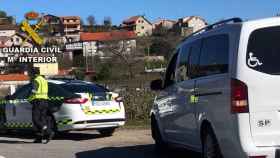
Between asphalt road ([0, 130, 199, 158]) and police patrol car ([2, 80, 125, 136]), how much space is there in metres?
0.37

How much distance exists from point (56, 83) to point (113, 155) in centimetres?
448

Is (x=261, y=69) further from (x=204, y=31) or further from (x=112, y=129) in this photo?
(x=112, y=129)

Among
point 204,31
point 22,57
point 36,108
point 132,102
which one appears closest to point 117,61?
point 22,57

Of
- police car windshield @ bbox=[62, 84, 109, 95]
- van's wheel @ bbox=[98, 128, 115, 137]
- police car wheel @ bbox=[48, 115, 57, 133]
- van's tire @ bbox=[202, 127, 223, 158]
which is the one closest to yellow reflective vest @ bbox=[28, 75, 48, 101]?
police car wheel @ bbox=[48, 115, 57, 133]

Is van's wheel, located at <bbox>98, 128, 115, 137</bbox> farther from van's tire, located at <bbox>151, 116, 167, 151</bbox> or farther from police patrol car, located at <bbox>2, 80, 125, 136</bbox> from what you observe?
van's tire, located at <bbox>151, 116, 167, 151</bbox>

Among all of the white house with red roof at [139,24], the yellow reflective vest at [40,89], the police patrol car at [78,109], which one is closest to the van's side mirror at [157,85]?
the police patrol car at [78,109]

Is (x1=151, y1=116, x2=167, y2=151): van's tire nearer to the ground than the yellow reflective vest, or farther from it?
nearer to the ground

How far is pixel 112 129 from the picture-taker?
54.1ft

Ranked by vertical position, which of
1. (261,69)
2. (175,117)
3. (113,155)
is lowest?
(113,155)

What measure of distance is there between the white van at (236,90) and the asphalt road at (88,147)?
8.91 ft

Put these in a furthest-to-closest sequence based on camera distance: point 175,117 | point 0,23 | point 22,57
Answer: point 0,23
point 22,57
point 175,117

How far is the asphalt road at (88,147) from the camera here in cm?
1239

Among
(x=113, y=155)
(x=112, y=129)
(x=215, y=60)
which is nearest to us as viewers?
(x=215, y=60)

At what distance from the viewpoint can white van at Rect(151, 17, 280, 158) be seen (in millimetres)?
7957
